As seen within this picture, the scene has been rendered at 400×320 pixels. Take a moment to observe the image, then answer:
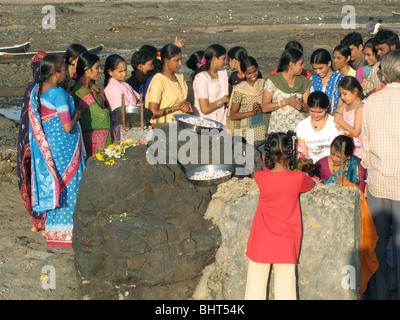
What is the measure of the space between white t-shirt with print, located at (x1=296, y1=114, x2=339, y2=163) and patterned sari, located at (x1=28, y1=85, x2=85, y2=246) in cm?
233

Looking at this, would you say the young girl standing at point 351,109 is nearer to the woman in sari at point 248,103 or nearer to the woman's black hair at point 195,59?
the woman in sari at point 248,103

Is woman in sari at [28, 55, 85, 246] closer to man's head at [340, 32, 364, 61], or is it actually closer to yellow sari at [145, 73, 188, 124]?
yellow sari at [145, 73, 188, 124]

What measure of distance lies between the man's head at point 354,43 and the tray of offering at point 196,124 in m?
2.67

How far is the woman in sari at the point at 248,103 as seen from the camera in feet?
21.6

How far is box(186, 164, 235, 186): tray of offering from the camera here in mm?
5020

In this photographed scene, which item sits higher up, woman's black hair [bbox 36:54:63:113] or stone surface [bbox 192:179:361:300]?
woman's black hair [bbox 36:54:63:113]

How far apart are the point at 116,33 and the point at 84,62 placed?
22.0m

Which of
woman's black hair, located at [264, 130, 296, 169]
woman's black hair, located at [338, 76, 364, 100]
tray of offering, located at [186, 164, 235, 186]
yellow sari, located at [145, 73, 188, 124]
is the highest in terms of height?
woman's black hair, located at [338, 76, 364, 100]

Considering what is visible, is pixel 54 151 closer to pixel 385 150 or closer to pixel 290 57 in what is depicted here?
pixel 290 57

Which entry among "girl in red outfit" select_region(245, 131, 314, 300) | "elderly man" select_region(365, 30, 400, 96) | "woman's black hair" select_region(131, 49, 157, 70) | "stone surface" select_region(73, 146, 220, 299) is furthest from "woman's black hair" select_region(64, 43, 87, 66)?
"elderly man" select_region(365, 30, 400, 96)

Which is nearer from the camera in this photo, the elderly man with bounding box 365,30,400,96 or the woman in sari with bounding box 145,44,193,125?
the woman in sari with bounding box 145,44,193,125

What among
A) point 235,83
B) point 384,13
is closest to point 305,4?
point 384,13

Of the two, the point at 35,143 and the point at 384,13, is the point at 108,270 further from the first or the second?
the point at 384,13
